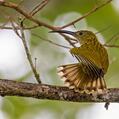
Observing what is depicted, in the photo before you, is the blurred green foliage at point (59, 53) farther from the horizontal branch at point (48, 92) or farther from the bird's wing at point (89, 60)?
the horizontal branch at point (48, 92)

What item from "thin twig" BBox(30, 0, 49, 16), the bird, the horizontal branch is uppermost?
"thin twig" BBox(30, 0, 49, 16)

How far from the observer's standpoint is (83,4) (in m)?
7.20

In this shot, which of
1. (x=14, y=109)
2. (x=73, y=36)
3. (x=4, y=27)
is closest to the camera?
(x=4, y=27)

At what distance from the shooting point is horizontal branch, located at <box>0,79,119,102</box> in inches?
139

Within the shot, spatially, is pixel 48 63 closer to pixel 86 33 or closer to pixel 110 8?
pixel 110 8

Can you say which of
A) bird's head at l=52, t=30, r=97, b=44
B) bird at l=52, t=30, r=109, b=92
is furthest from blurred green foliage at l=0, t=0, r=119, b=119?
bird at l=52, t=30, r=109, b=92

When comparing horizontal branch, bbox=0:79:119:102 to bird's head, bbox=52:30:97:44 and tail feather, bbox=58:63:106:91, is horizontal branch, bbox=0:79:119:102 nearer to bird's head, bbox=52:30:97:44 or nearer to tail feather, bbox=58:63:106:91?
tail feather, bbox=58:63:106:91

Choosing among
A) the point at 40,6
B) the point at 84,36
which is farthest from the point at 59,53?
the point at 40,6

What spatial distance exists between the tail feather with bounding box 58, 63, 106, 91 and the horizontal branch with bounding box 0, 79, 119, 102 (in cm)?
8

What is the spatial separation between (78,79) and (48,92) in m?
0.22

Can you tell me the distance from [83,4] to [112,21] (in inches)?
18.7

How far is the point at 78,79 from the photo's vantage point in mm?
3607

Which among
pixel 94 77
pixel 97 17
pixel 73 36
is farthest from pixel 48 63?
pixel 94 77

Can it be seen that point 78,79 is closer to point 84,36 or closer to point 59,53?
point 84,36
